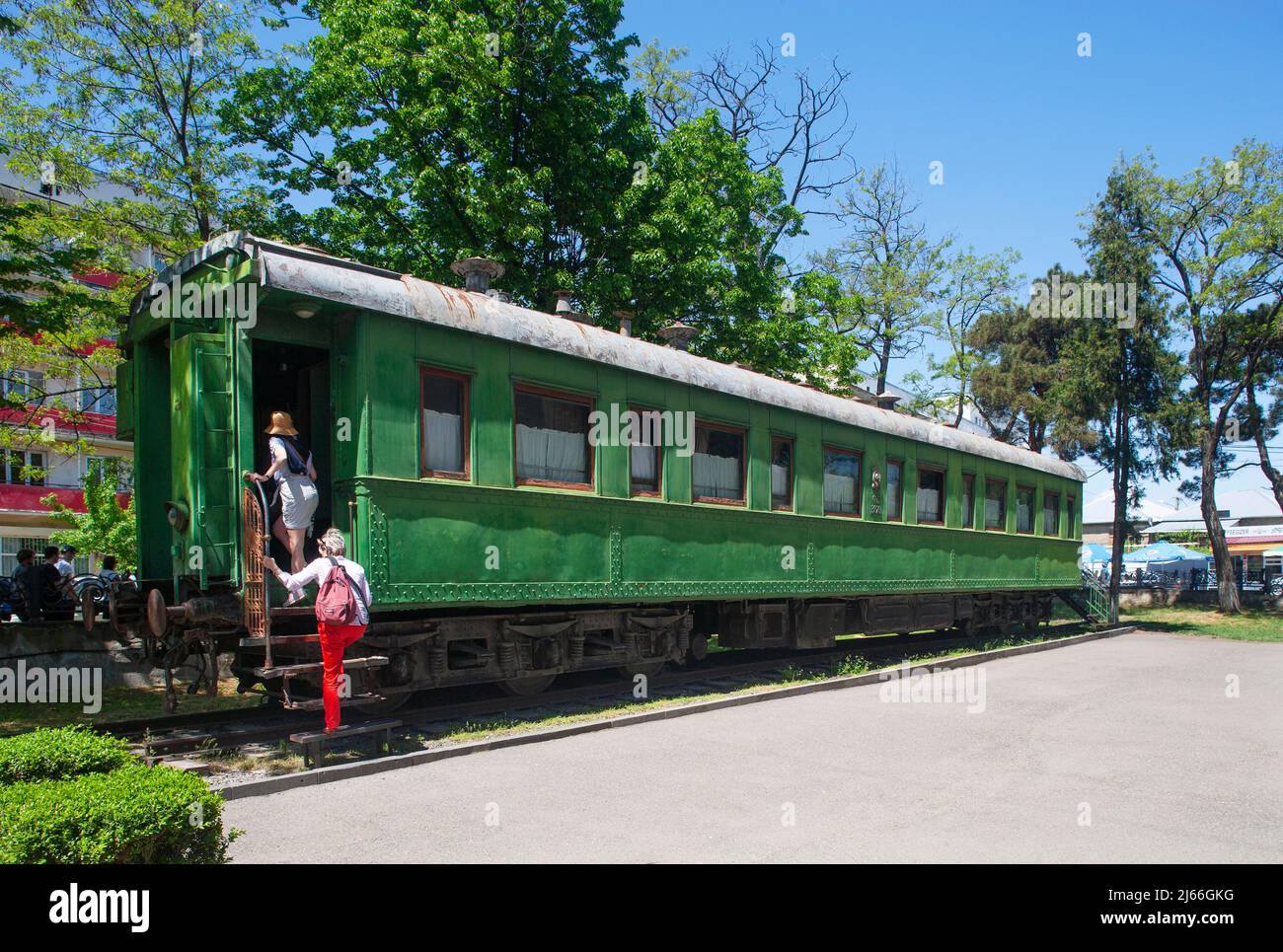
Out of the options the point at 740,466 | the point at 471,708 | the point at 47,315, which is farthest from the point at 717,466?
the point at 47,315

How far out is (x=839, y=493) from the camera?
44.1 ft

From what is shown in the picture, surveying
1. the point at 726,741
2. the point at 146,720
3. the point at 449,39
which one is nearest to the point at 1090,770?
the point at 726,741

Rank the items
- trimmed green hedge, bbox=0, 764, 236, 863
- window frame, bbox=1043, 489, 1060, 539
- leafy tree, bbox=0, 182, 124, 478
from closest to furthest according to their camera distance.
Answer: trimmed green hedge, bbox=0, 764, 236, 863 → leafy tree, bbox=0, 182, 124, 478 → window frame, bbox=1043, 489, 1060, 539

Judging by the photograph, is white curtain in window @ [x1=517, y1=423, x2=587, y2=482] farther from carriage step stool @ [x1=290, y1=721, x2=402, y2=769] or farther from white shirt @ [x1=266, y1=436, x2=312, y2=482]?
carriage step stool @ [x1=290, y1=721, x2=402, y2=769]

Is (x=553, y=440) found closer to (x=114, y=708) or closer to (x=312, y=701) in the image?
(x=312, y=701)

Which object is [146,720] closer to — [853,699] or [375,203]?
[853,699]

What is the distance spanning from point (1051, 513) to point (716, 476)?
1217cm

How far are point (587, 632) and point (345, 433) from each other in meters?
3.58

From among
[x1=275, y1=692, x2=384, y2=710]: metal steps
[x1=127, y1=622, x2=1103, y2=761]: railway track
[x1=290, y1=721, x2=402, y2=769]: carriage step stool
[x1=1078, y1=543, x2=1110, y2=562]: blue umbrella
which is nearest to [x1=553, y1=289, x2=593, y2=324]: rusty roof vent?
[x1=127, y1=622, x2=1103, y2=761]: railway track

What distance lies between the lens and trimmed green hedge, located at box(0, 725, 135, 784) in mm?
4285

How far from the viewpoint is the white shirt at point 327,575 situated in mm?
6918

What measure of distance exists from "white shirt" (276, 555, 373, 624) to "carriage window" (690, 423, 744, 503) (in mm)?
4661

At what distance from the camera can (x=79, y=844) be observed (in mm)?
3641

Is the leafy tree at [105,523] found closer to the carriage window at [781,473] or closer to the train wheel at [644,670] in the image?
the train wheel at [644,670]
